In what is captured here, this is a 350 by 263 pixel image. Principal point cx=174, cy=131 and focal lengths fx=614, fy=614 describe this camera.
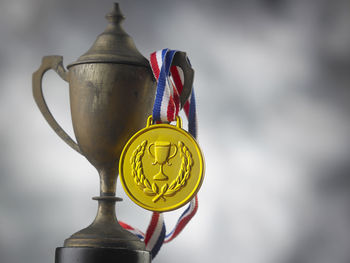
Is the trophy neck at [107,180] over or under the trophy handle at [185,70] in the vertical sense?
under

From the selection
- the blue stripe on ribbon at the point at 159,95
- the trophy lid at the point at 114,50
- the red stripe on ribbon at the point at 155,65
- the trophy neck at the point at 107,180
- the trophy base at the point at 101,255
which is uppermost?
the trophy lid at the point at 114,50

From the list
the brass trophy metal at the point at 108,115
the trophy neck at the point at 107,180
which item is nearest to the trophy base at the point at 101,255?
the brass trophy metal at the point at 108,115

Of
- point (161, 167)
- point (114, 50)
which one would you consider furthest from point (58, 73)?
point (161, 167)

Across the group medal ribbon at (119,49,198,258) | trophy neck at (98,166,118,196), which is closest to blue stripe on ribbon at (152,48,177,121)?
medal ribbon at (119,49,198,258)

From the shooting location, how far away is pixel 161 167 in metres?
0.86

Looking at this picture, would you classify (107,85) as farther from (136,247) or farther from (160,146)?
(136,247)

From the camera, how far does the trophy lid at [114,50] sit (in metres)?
0.91

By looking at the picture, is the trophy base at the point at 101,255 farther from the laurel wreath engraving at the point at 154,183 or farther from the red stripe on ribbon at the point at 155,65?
the red stripe on ribbon at the point at 155,65

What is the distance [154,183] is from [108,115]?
0.41 ft

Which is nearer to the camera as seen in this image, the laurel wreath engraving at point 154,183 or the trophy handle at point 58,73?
the laurel wreath engraving at point 154,183

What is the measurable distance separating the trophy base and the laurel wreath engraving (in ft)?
0.29

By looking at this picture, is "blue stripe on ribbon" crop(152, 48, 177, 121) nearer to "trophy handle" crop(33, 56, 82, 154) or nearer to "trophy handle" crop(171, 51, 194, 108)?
"trophy handle" crop(171, 51, 194, 108)

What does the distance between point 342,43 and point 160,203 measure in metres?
1.27

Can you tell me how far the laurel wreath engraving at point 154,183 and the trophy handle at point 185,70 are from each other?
10 cm
